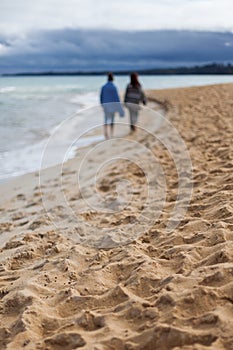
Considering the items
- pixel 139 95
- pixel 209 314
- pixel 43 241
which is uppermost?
pixel 139 95

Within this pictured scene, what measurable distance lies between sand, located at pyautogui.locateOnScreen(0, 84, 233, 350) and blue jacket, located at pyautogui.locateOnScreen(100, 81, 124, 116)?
559cm

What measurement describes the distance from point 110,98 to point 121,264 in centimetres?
979

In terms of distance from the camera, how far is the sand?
2754mm

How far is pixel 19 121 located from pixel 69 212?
46.5 ft

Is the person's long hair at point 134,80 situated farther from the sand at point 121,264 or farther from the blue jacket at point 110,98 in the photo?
the sand at point 121,264

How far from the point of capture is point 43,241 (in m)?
5.02

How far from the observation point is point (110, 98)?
43.3ft

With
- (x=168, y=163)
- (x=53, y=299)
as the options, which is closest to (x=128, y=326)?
(x=53, y=299)

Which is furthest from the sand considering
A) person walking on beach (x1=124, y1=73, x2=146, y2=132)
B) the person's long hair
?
person walking on beach (x1=124, y1=73, x2=146, y2=132)

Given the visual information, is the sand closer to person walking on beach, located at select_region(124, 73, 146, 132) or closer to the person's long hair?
the person's long hair

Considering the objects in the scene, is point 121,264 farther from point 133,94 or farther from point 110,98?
point 133,94

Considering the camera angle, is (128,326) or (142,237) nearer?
(128,326)

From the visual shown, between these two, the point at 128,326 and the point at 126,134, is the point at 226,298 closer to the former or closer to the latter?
the point at 128,326

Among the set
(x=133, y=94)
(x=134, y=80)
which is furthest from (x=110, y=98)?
(x=133, y=94)
